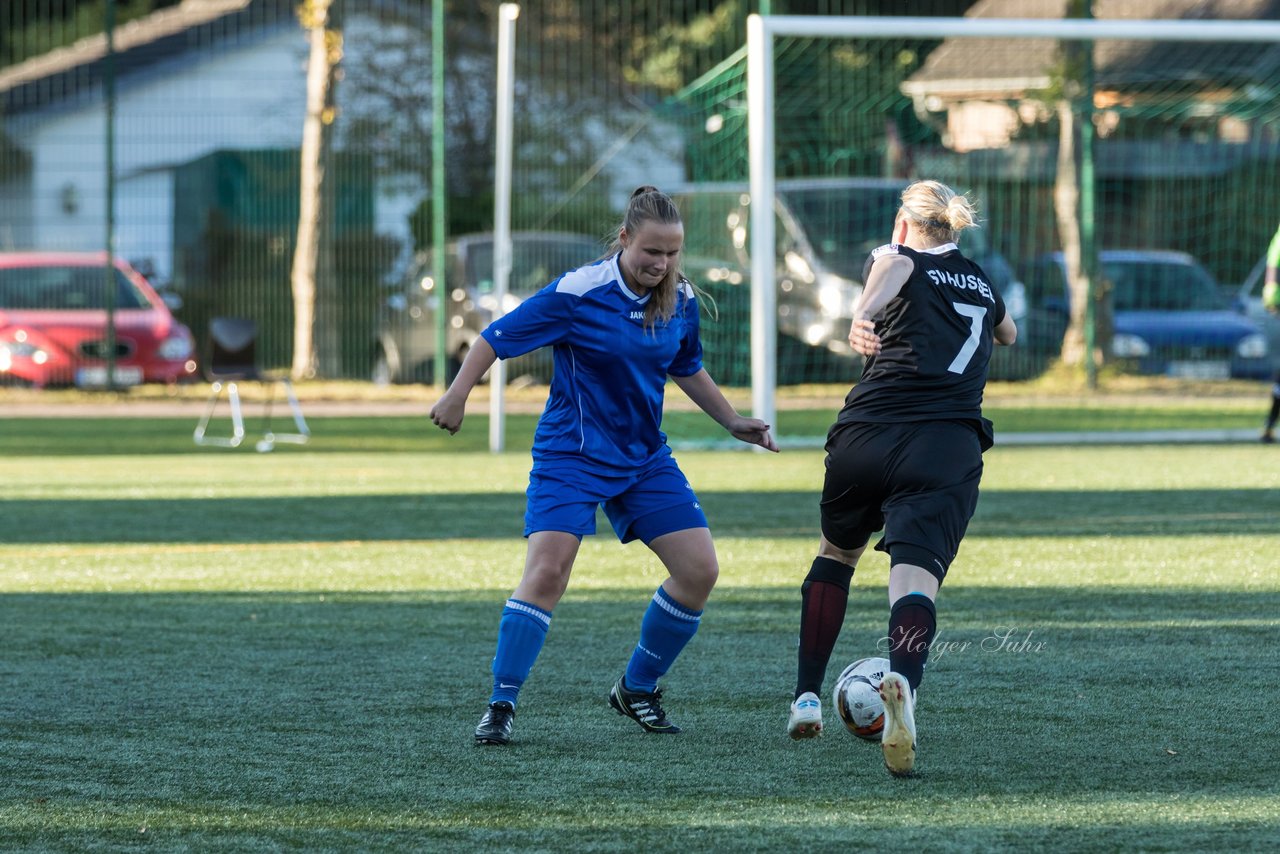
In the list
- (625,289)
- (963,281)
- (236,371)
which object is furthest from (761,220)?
(963,281)

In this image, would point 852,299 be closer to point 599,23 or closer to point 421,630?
point 421,630

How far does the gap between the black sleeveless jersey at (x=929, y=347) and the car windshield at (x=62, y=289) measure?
52.8 ft

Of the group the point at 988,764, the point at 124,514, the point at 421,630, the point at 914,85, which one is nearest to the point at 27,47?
the point at 914,85

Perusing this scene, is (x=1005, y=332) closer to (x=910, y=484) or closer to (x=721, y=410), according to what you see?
(x=910, y=484)

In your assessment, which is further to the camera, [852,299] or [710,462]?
[852,299]

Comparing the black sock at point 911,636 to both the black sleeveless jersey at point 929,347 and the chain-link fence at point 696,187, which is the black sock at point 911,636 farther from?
the chain-link fence at point 696,187

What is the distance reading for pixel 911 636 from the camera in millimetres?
4484

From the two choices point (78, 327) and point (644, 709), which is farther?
point (78, 327)

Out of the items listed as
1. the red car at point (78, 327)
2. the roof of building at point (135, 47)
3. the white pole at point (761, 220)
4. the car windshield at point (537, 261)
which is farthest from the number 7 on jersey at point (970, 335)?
the roof of building at point (135, 47)

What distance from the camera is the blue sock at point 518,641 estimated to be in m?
4.93

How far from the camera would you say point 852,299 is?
16.1 m

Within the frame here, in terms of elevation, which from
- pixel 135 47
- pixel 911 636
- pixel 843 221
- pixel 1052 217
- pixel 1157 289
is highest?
pixel 135 47

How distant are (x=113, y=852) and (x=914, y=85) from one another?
2412 cm

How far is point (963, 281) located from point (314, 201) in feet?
55.9
